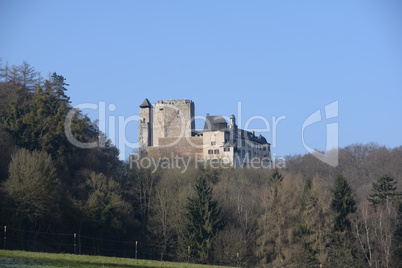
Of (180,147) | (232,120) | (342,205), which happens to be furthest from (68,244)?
(232,120)

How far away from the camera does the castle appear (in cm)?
8375

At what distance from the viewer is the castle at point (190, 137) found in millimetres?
83750

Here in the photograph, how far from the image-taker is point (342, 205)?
48.6 m

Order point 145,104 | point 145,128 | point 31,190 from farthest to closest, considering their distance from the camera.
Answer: point 145,104 < point 145,128 < point 31,190

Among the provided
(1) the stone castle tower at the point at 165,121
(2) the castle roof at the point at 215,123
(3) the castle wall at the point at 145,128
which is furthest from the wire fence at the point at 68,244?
(1) the stone castle tower at the point at 165,121

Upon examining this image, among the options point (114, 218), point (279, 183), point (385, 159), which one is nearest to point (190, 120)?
point (385, 159)

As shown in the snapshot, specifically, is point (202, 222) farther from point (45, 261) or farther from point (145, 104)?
point (145, 104)

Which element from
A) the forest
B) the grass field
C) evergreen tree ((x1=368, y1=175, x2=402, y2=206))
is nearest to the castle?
the forest

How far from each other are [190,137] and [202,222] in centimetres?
4064

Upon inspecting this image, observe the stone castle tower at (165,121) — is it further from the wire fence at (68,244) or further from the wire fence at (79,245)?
the wire fence at (68,244)

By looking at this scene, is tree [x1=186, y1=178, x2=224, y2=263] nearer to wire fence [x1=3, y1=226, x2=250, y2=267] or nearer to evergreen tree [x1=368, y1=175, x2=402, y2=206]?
wire fence [x1=3, y1=226, x2=250, y2=267]

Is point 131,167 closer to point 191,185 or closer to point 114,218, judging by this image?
point 191,185

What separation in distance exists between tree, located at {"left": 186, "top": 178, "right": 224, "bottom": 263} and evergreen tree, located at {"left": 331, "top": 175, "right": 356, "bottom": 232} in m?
8.51

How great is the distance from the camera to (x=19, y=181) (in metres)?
42.3
